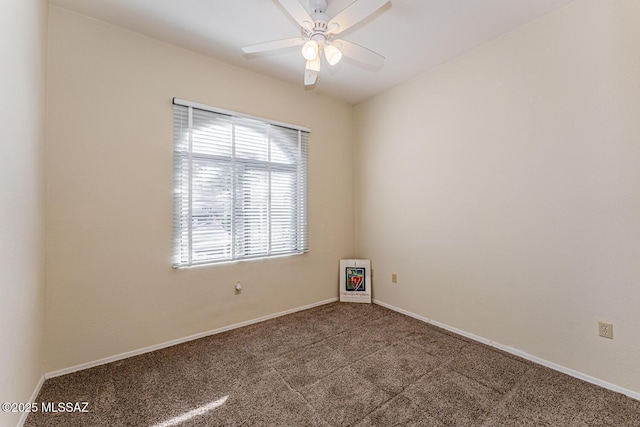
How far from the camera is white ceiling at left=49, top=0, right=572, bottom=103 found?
1952 mm

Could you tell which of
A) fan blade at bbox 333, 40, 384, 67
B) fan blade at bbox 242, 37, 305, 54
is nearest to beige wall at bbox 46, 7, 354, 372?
fan blade at bbox 242, 37, 305, 54

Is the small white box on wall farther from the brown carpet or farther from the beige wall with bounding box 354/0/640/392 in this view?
the brown carpet

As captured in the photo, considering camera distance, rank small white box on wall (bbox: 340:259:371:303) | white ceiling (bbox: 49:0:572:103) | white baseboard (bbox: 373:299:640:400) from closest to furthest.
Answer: white baseboard (bbox: 373:299:640:400) → white ceiling (bbox: 49:0:572:103) → small white box on wall (bbox: 340:259:371:303)

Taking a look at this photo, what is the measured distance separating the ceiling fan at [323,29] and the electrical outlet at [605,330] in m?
2.44

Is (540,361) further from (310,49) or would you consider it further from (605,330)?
(310,49)

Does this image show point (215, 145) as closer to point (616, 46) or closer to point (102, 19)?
point (102, 19)

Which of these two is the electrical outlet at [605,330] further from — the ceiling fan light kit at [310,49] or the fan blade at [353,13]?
the ceiling fan light kit at [310,49]

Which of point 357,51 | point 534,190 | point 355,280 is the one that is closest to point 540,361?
point 534,190

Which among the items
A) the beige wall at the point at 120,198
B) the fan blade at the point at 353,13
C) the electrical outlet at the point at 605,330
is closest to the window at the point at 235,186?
the beige wall at the point at 120,198

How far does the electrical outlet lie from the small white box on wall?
2.13 meters

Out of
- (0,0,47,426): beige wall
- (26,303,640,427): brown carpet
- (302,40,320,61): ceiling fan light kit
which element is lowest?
(26,303,640,427): brown carpet

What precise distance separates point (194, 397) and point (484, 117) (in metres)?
3.21

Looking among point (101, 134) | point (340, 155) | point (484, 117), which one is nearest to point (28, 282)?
point (101, 134)

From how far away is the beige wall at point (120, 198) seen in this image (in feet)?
6.46
